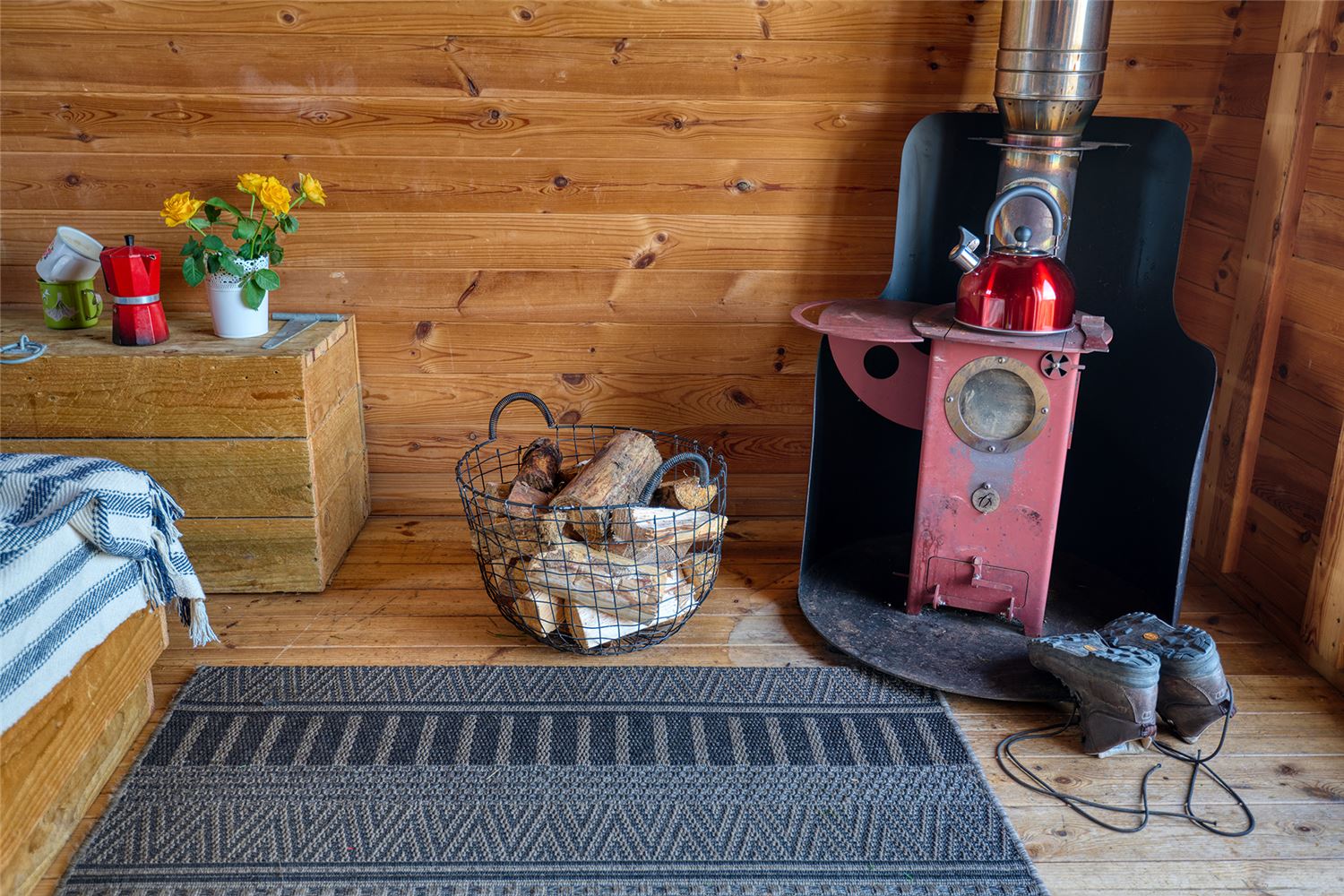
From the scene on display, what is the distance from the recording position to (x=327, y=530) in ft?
7.85

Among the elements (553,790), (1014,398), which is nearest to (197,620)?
(553,790)

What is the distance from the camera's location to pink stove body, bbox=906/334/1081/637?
200 centimetres

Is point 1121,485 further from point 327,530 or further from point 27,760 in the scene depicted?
point 27,760

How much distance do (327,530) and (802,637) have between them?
104 cm

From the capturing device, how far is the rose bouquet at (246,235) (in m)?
2.26

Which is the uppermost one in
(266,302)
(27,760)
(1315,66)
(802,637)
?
(1315,66)

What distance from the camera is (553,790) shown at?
174cm

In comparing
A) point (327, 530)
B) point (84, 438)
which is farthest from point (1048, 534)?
point (84, 438)

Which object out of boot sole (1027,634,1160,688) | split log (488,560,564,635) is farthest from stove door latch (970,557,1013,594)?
split log (488,560,564,635)

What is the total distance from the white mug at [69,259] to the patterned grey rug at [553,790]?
3.02 feet

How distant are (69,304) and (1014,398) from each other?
1.94 metres

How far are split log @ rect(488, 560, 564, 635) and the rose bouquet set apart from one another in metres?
0.78

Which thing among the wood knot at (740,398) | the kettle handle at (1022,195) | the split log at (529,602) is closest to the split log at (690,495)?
the split log at (529,602)

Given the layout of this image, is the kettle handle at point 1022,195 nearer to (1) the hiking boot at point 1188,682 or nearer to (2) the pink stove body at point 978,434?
(2) the pink stove body at point 978,434
